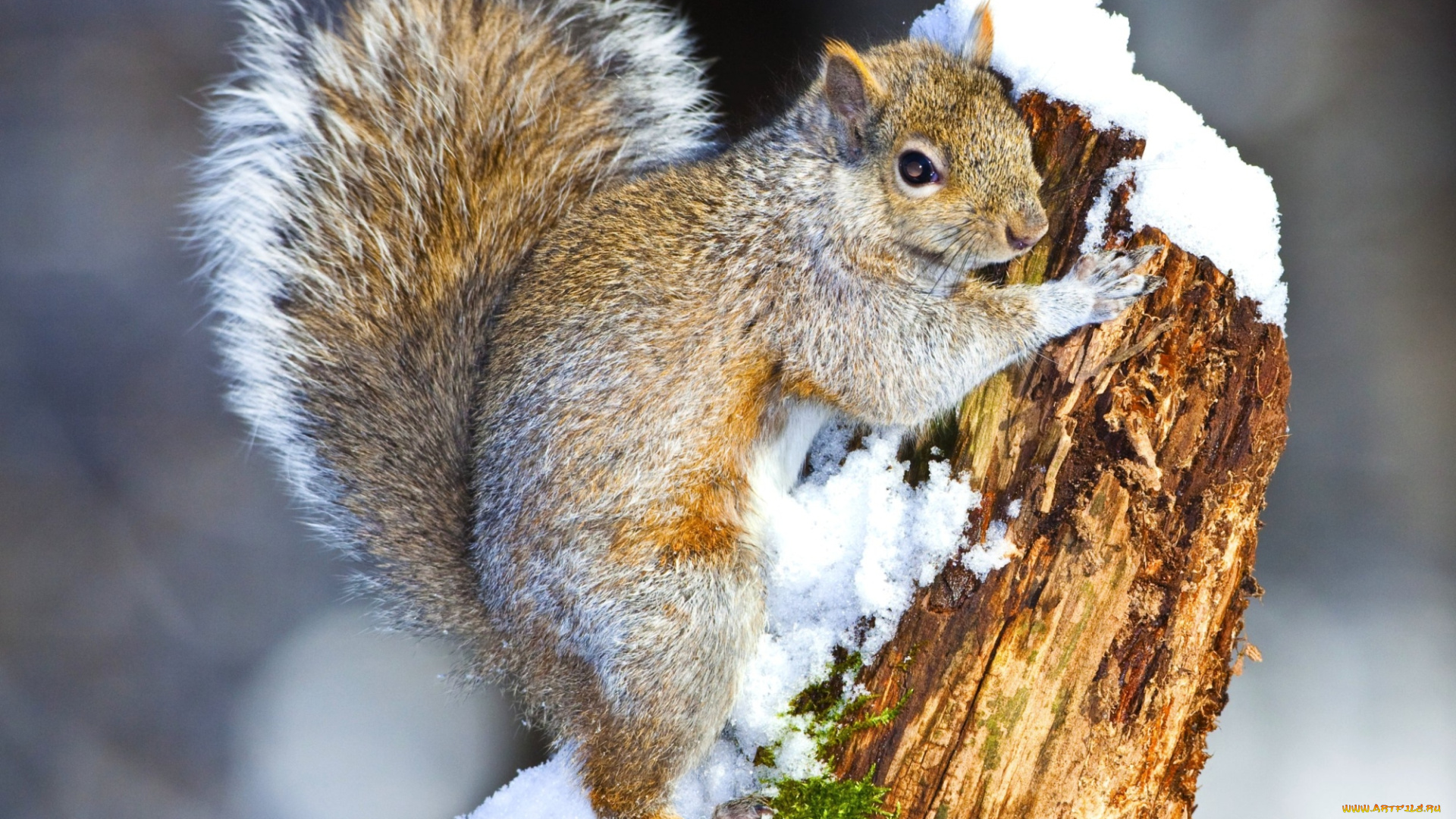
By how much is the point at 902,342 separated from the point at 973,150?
34cm

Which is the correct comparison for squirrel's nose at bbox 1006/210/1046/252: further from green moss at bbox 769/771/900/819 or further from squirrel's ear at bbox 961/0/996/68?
green moss at bbox 769/771/900/819

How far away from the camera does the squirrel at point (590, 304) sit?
1.53m

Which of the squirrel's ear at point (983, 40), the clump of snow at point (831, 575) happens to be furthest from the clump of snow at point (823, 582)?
the squirrel's ear at point (983, 40)

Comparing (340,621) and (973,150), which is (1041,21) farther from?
(340,621)

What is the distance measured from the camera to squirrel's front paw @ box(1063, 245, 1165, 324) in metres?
1.37

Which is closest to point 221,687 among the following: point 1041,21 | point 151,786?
point 151,786

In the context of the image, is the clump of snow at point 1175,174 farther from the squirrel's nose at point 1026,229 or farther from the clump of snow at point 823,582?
the clump of snow at point 823,582

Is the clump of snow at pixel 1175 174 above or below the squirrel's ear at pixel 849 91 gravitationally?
above

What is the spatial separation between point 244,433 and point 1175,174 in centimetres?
278

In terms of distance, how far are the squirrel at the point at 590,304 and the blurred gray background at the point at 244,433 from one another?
0.92 meters

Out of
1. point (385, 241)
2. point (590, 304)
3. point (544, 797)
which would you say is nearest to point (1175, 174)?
point (590, 304)

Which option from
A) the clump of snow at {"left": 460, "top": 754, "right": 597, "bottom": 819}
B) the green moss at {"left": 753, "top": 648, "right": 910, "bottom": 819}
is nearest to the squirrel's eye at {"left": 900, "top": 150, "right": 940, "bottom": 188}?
the green moss at {"left": 753, "top": 648, "right": 910, "bottom": 819}

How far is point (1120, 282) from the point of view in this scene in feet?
4.48

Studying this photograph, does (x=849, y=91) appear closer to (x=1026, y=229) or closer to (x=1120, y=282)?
(x=1026, y=229)
